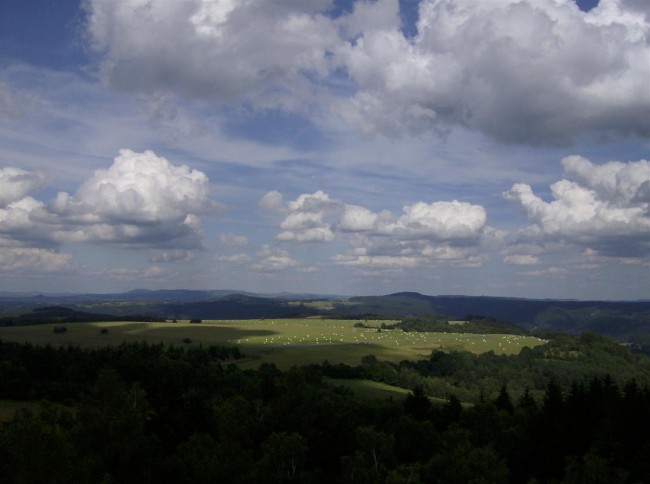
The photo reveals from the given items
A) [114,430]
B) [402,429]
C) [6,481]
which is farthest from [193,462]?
[402,429]

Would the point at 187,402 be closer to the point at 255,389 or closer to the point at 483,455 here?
the point at 255,389

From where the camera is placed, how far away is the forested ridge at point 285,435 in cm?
5353

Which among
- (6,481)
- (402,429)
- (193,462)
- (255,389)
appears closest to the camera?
(6,481)

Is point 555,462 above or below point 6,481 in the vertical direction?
below

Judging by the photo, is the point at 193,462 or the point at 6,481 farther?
the point at 193,462

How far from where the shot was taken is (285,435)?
2522 inches

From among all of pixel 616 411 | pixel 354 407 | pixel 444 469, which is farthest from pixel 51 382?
pixel 616 411

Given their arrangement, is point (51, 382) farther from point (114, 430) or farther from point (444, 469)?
point (444, 469)

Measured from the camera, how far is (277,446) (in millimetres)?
62156

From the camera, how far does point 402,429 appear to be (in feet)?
254

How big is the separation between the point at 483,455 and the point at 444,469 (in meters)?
4.09

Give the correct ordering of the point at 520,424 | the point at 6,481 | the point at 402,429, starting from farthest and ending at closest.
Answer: the point at 520,424, the point at 402,429, the point at 6,481

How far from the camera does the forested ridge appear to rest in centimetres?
5353

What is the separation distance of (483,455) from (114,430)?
35854 mm
